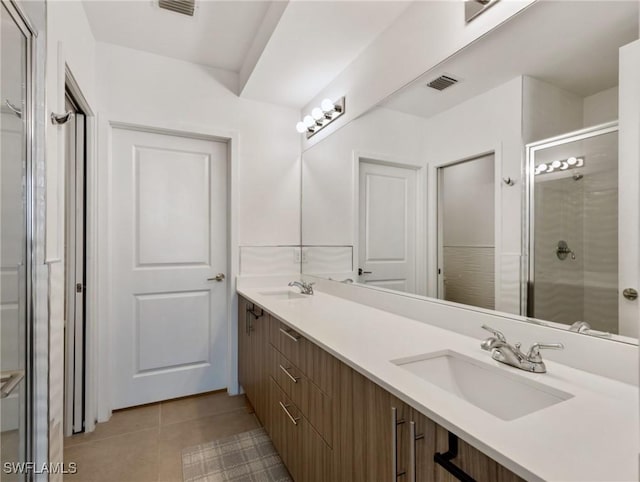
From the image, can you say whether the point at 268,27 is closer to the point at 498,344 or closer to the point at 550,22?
the point at 550,22

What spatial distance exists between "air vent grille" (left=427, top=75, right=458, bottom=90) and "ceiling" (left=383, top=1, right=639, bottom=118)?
0.02m

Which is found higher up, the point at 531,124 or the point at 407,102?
the point at 407,102

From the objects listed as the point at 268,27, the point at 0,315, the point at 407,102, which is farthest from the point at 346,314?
the point at 268,27

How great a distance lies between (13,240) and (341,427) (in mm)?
1282

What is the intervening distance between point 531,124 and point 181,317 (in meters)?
2.43

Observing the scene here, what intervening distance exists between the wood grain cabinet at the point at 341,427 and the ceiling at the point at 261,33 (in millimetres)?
1578

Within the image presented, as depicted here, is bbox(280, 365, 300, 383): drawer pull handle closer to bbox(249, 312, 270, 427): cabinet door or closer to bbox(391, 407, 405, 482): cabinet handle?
bbox(249, 312, 270, 427): cabinet door

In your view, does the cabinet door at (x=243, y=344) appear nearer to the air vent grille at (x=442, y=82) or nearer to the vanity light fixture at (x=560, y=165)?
the air vent grille at (x=442, y=82)

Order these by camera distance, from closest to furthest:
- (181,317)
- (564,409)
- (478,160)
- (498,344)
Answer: (564,409) → (498,344) → (478,160) → (181,317)

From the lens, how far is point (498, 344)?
1.00 meters

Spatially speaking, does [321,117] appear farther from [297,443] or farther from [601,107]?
[297,443]

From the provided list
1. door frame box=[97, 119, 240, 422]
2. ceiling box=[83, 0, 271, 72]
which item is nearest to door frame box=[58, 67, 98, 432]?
door frame box=[97, 119, 240, 422]

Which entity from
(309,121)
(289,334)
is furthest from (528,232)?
(309,121)

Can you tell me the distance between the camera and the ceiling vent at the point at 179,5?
1826 millimetres
